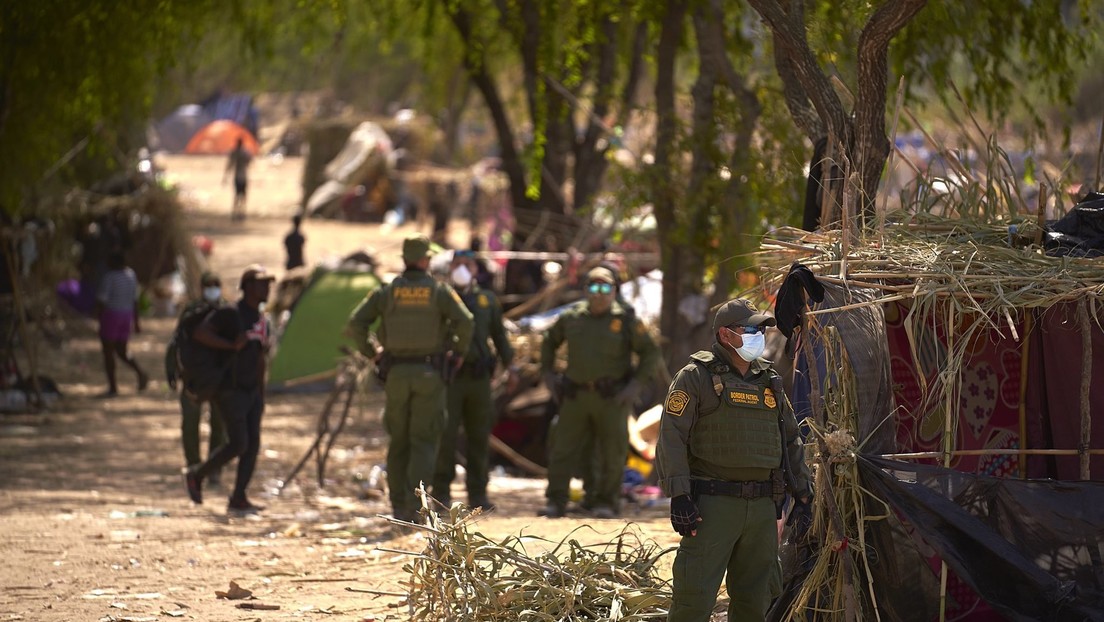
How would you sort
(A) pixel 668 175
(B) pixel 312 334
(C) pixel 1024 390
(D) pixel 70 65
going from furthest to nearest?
(B) pixel 312 334 < (D) pixel 70 65 < (A) pixel 668 175 < (C) pixel 1024 390

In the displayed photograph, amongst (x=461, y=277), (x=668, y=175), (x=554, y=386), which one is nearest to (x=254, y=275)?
(x=461, y=277)

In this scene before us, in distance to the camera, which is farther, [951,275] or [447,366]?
[447,366]

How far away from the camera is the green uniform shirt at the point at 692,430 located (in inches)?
A: 227

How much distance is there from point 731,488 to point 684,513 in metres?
0.27

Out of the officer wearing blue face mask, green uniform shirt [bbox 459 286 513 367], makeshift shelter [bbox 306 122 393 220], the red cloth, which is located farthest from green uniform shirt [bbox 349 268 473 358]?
makeshift shelter [bbox 306 122 393 220]

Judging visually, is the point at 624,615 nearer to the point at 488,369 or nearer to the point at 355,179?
the point at 488,369

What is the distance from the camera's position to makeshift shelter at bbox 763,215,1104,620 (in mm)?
5879

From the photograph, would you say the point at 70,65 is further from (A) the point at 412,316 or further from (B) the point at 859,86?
(B) the point at 859,86

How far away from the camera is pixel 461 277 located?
10.5 meters

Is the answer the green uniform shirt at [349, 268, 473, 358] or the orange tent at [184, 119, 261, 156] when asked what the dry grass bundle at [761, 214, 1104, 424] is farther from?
the orange tent at [184, 119, 261, 156]

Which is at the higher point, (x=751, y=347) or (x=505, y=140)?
(x=505, y=140)


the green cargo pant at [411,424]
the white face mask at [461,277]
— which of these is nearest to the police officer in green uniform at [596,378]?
the white face mask at [461,277]

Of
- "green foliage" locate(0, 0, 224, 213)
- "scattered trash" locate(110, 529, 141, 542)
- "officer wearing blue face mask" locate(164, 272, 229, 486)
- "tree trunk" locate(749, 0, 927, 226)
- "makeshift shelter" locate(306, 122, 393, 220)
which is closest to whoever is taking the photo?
"tree trunk" locate(749, 0, 927, 226)

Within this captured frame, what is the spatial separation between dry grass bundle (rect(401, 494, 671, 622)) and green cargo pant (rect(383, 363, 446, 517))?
266cm
